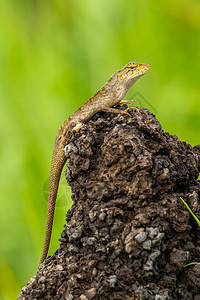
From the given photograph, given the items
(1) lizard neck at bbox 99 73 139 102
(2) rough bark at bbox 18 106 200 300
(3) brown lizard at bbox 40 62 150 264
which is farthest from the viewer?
(1) lizard neck at bbox 99 73 139 102

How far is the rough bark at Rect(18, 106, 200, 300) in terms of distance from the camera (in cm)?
199

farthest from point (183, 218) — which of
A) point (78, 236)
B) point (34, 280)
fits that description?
point (34, 280)

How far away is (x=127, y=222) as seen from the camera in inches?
82.3

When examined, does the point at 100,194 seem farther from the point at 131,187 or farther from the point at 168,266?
the point at 168,266

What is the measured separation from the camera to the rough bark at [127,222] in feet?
6.53

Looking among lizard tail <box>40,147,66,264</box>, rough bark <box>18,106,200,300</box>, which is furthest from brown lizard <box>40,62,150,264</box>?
rough bark <box>18,106,200,300</box>

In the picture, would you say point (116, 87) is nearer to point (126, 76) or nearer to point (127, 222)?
point (126, 76)

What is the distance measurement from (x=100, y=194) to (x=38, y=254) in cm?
224

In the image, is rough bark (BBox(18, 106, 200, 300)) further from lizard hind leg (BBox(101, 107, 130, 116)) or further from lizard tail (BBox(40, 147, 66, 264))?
lizard tail (BBox(40, 147, 66, 264))

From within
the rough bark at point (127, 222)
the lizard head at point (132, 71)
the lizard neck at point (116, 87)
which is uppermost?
the lizard head at point (132, 71)

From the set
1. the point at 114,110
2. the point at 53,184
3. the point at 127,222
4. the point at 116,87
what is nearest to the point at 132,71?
the point at 116,87

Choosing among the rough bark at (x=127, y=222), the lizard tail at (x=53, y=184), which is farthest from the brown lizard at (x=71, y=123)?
the rough bark at (x=127, y=222)

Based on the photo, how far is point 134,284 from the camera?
6.47 feet

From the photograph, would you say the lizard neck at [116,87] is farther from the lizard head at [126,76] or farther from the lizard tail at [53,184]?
the lizard tail at [53,184]
